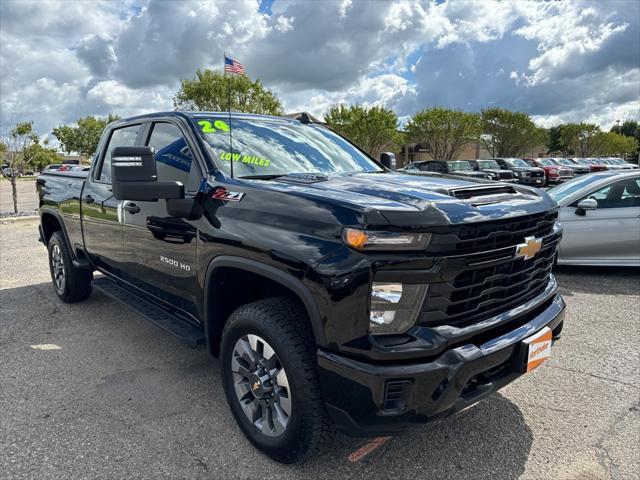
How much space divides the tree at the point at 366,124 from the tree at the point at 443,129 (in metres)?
3.72

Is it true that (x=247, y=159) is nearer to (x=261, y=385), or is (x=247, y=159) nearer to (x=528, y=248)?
(x=261, y=385)

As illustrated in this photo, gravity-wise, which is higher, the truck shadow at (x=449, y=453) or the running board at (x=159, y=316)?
the running board at (x=159, y=316)

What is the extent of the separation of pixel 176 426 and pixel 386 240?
183 cm

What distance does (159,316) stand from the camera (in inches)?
135

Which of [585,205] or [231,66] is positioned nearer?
[231,66]

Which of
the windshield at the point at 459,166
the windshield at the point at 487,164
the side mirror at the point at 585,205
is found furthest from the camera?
the windshield at the point at 487,164

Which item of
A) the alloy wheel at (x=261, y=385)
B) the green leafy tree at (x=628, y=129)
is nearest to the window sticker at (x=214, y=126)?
the alloy wheel at (x=261, y=385)

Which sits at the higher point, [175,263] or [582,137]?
[582,137]

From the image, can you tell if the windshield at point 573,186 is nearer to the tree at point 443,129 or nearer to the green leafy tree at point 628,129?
the tree at point 443,129

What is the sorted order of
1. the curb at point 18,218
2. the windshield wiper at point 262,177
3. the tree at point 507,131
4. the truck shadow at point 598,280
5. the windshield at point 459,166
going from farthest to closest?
the tree at point 507,131
the windshield at point 459,166
the curb at point 18,218
the truck shadow at point 598,280
the windshield wiper at point 262,177

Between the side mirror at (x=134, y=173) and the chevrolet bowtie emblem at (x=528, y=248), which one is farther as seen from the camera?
the side mirror at (x=134, y=173)

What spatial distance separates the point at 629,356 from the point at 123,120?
4.81 metres

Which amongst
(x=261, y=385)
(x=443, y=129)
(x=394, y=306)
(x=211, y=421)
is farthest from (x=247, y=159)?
(x=443, y=129)

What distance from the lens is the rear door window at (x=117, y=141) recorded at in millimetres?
3900
